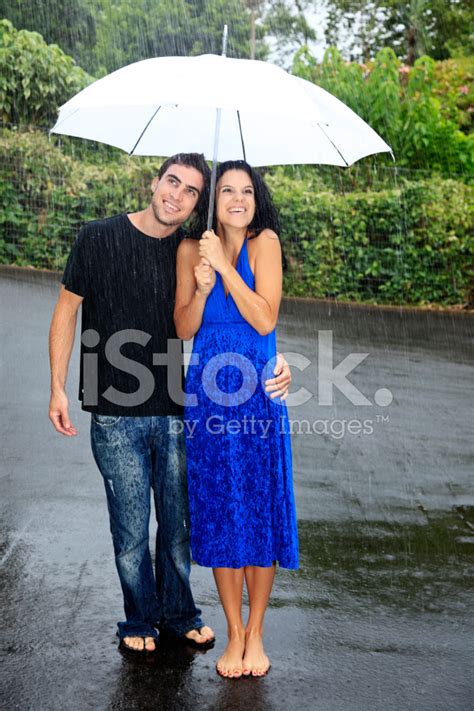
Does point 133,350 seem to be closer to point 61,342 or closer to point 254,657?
point 61,342

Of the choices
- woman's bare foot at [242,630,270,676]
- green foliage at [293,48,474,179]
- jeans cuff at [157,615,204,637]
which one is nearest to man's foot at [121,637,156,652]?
jeans cuff at [157,615,204,637]

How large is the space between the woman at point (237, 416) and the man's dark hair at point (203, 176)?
81 millimetres

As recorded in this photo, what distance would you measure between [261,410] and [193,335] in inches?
15.4

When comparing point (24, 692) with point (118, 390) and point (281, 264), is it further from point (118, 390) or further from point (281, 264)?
point (281, 264)

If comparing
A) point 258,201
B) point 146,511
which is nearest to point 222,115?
point 258,201

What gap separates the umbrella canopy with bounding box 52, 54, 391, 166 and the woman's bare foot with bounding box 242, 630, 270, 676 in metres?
1.92

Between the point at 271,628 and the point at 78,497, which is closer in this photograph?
the point at 271,628

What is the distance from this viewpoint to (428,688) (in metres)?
3.67

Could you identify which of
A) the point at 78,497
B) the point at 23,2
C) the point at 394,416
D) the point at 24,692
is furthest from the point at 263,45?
the point at 24,692

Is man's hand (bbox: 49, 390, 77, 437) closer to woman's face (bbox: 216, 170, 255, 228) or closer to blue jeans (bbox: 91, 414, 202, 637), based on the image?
blue jeans (bbox: 91, 414, 202, 637)

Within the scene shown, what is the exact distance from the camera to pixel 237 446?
12.2 ft

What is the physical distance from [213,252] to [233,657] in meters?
1.55

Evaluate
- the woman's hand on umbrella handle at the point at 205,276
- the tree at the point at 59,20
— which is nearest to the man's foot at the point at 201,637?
the woman's hand on umbrella handle at the point at 205,276

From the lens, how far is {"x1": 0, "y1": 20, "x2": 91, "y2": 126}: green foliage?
1597 cm
